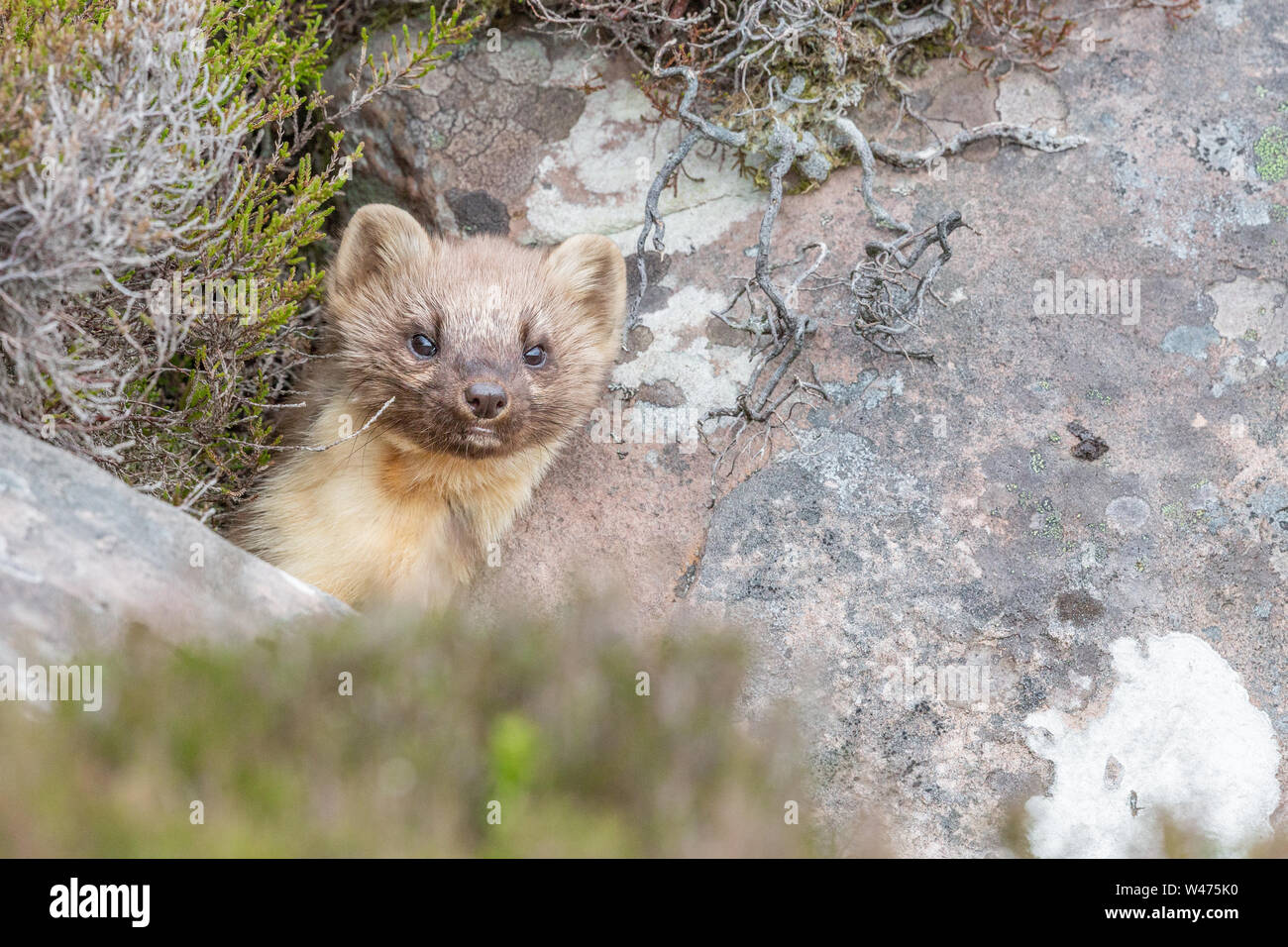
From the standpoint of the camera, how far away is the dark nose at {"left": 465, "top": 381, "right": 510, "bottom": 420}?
4.74m

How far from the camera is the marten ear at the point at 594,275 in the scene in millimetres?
5402

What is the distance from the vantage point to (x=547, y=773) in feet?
9.05

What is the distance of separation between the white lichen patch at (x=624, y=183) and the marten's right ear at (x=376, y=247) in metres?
0.86

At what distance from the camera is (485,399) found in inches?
187

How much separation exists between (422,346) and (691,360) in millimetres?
1183

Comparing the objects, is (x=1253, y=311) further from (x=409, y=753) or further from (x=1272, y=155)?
(x=409, y=753)

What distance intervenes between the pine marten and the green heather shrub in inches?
10.3

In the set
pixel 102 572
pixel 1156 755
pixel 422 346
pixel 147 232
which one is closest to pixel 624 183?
pixel 422 346

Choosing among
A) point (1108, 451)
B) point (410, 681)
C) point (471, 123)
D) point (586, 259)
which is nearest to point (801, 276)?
point (586, 259)

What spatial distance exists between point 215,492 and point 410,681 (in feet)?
8.62
